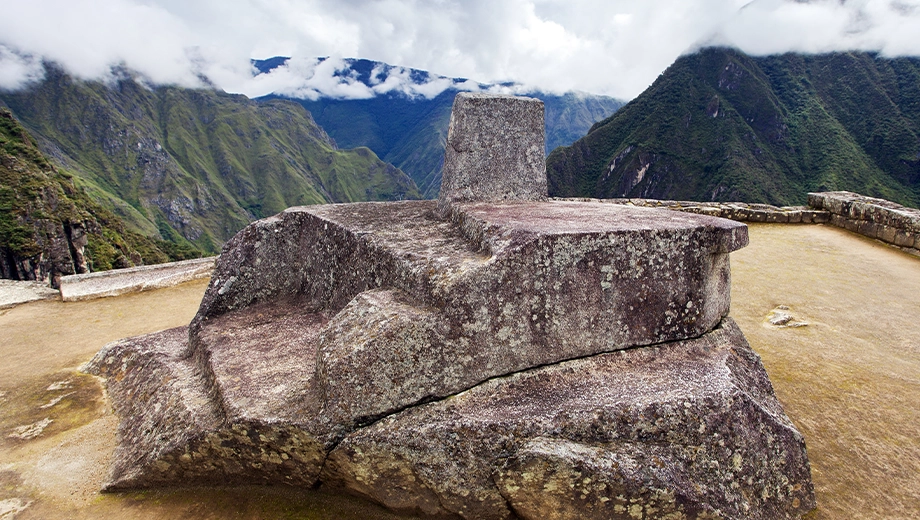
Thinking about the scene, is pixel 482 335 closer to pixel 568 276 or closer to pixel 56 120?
pixel 568 276

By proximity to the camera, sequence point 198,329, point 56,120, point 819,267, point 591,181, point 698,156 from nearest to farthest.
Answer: point 198,329
point 819,267
point 698,156
point 591,181
point 56,120

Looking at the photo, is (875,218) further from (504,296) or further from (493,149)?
(504,296)

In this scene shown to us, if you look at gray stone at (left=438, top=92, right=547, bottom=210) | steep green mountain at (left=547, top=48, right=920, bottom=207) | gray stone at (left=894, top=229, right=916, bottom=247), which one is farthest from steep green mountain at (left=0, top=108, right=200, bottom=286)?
steep green mountain at (left=547, top=48, right=920, bottom=207)

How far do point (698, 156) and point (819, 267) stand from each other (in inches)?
4956

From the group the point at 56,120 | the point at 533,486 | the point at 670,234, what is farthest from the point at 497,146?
the point at 56,120

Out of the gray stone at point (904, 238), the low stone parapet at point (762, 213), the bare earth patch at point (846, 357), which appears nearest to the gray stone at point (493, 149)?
the bare earth patch at point (846, 357)

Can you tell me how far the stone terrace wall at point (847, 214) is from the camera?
1077 cm

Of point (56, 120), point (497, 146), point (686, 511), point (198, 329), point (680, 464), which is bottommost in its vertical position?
point (686, 511)

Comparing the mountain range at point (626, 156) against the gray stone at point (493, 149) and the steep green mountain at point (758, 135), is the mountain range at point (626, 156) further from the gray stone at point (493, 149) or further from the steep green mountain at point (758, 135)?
the gray stone at point (493, 149)

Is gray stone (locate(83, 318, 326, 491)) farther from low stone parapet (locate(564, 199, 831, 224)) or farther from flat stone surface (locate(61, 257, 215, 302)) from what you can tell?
low stone parapet (locate(564, 199, 831, 224))

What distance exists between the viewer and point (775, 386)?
5328 mm

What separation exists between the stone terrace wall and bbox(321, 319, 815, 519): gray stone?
24.6 ft

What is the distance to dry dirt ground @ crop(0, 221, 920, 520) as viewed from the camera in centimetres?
375

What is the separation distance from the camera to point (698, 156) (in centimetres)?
12131
